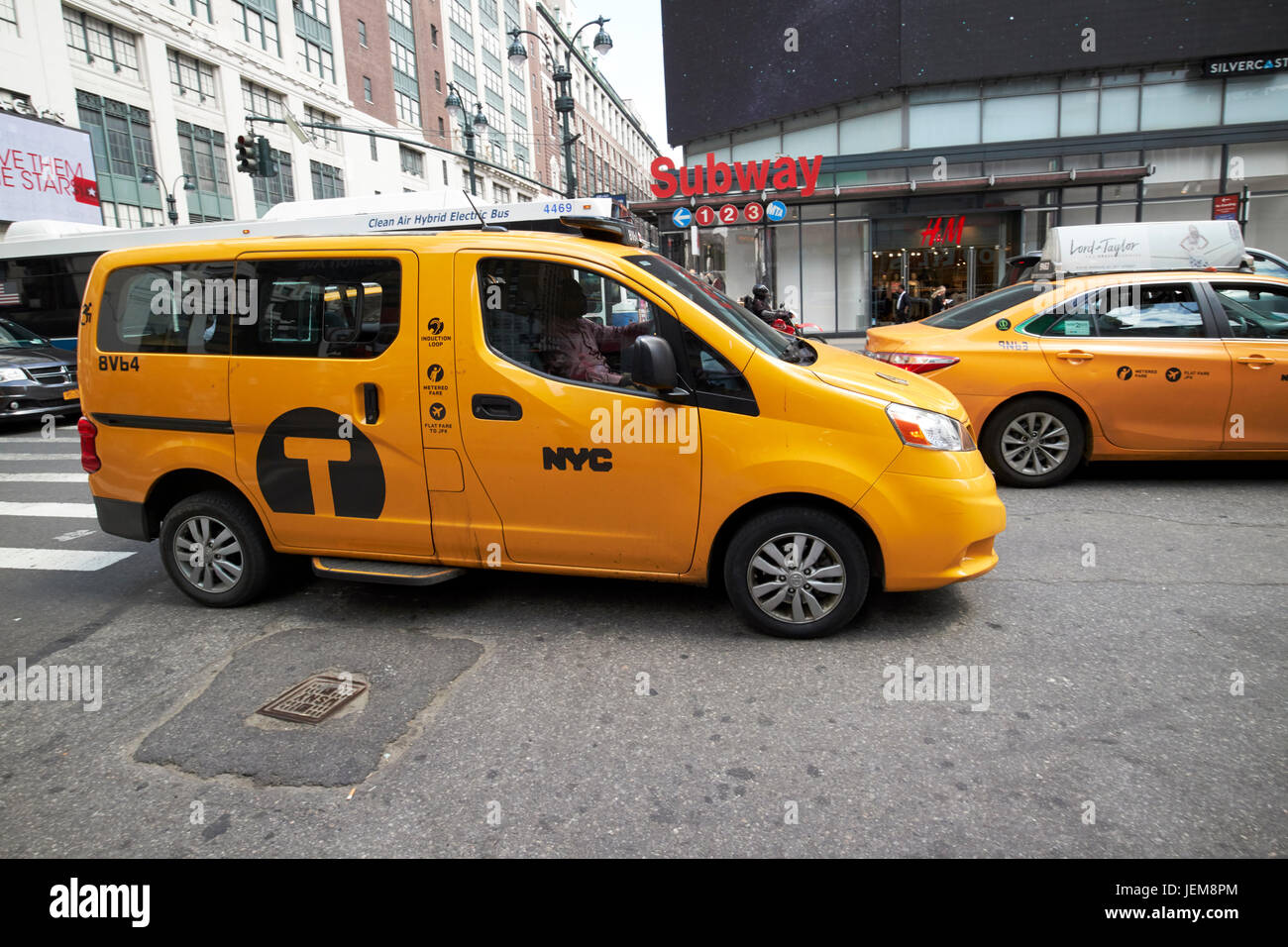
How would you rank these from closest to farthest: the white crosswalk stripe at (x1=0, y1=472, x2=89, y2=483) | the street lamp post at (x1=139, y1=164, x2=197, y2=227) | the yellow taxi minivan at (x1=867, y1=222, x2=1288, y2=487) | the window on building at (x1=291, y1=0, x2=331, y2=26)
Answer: the yellow taxi minivan at (x1=867, y1=222, x2=1288, y2=487)
the white crosswalk stripe at (x1=0, y1=472, x2=89, y2=483)
the street lamp post at (x1=139, y1=164, x2=197, y2=227)
the window on building at (x1=291, y1=0, x2=331, y2=26)

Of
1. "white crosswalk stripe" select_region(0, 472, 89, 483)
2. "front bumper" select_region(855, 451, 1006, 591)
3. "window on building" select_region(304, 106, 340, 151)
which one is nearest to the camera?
"front bumper" select_region(855, 451, 1006, 591)

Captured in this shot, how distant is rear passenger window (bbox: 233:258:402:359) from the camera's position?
4074mm

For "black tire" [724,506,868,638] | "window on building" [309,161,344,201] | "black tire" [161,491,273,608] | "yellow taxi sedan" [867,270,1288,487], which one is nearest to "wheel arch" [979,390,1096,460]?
"yellow taxi sedan" [867,270,1288,487]

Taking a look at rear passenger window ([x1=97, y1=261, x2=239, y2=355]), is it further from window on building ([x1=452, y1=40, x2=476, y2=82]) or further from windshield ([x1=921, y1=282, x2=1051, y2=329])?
window on building ([x1=452, y1=40, x2=476, y2=82])

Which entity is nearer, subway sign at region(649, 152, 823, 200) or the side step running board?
the side step running board

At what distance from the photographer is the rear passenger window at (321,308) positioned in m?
4.07

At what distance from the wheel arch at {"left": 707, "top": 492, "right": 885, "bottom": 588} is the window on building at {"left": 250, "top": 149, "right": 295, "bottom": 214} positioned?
39587mm

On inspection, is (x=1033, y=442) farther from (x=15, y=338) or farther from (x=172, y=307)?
(x=15, y=338)

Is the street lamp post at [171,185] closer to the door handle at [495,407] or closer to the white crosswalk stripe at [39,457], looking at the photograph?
the white crosswalk stripe at [39,457]

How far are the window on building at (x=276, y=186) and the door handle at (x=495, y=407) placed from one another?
127 ft

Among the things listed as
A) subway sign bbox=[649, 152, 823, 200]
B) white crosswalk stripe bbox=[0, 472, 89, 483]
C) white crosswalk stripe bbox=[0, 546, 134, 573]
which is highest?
subway sign bbox=[649, 152, 823, 200]

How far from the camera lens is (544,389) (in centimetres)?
392

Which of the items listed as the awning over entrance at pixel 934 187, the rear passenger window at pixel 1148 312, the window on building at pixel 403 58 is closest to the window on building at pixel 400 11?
the window on building at pixel 403 58

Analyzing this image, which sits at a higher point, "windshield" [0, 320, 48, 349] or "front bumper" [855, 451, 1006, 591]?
"windshield" [0, 320, 48, 349]
